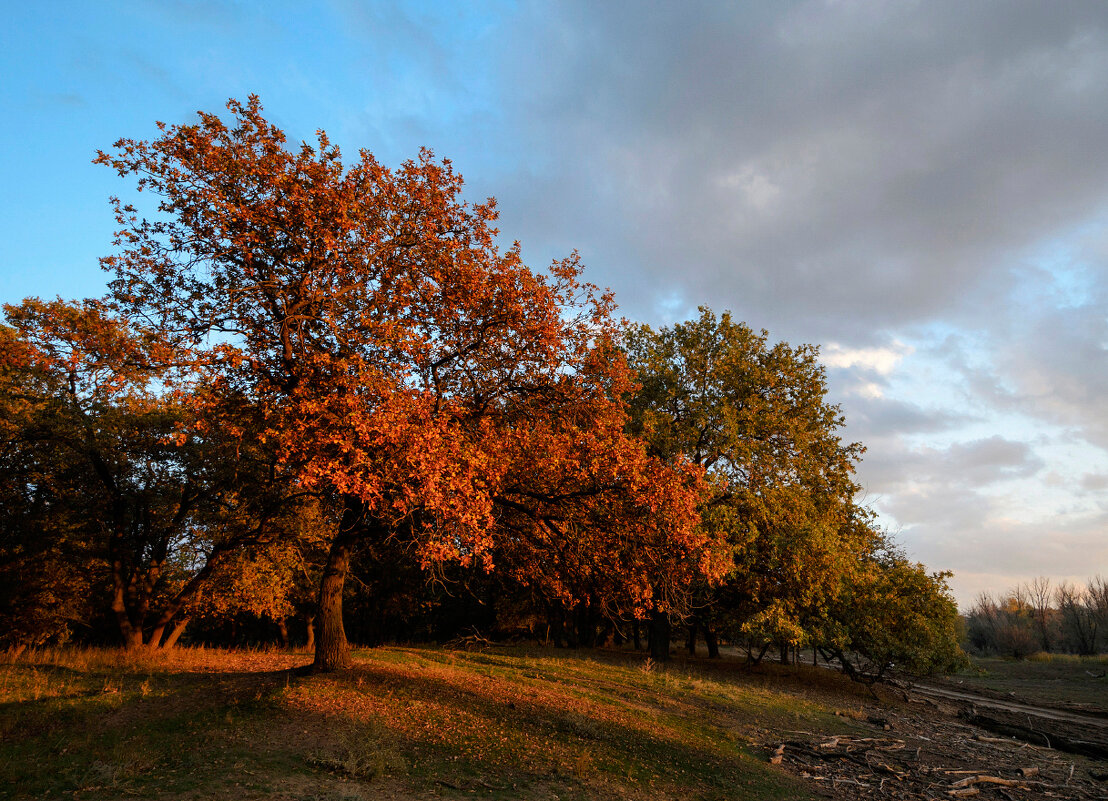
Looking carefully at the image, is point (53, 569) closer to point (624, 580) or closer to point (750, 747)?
point (624, 580)

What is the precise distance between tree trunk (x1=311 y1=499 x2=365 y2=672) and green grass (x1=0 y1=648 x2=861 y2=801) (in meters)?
0.62

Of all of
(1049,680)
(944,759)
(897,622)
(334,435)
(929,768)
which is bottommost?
(1049,680)

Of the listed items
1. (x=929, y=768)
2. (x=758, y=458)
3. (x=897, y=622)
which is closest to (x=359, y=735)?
(x=929, y=768)

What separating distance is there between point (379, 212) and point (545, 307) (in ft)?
13.8

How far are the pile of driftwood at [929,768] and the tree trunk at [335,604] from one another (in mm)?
10347

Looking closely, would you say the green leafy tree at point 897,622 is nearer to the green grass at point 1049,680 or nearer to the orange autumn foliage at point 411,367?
the green grass at point 1049,680

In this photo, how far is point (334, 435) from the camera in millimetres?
10133

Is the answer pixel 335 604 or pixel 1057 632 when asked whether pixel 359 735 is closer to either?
pixel 335 604

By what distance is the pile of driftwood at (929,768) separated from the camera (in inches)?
499

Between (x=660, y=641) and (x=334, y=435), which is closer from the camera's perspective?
(x=334, y=435)

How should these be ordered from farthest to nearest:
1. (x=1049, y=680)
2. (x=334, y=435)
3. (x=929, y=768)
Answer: (x=1049, y=680)
(x=929, y=768)
(x=334, y=435)

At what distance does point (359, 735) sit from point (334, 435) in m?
5.35

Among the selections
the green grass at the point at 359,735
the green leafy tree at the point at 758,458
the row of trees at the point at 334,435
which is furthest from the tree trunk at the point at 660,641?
the green grass at the point at 359,735

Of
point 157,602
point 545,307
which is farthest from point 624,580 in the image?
point 157,602
